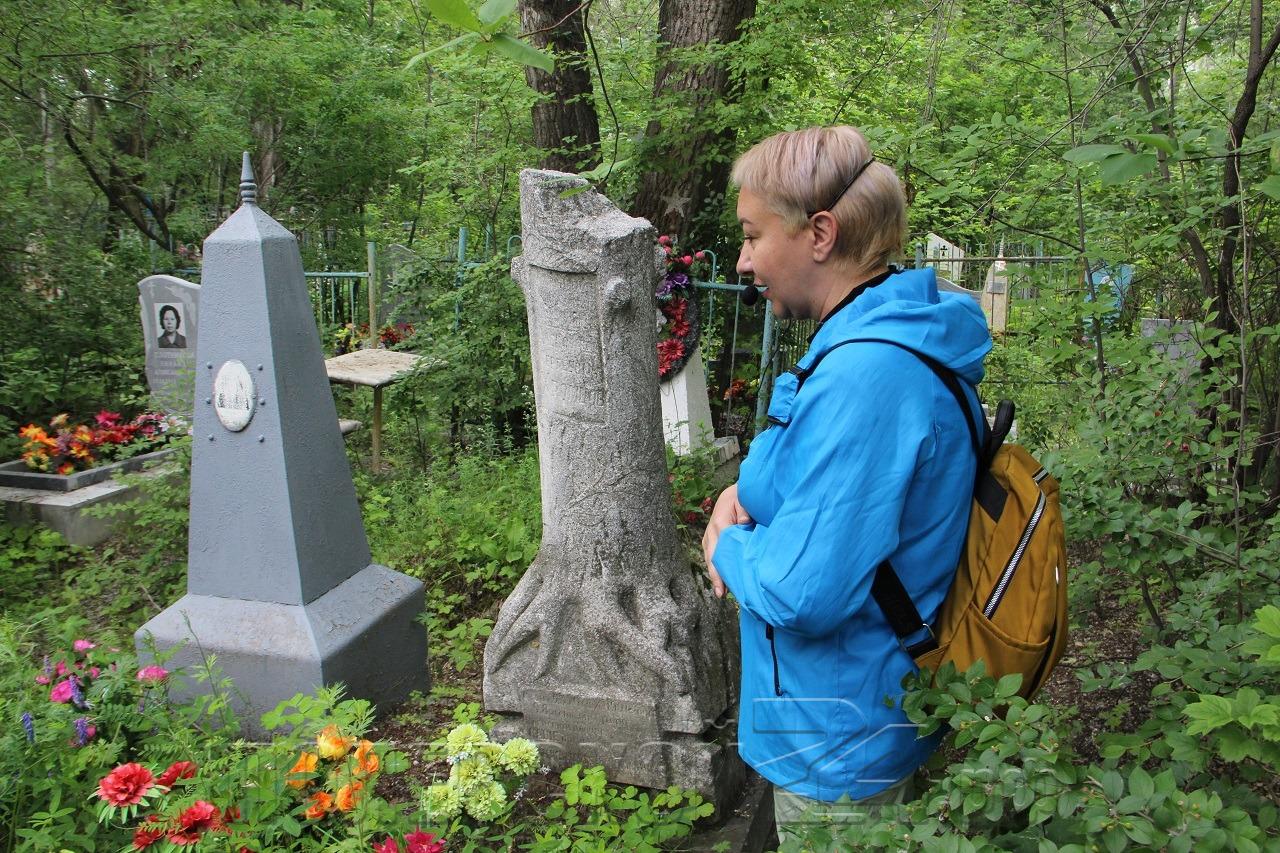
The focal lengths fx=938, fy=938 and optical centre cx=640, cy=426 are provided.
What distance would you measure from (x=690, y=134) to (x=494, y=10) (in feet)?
19.3

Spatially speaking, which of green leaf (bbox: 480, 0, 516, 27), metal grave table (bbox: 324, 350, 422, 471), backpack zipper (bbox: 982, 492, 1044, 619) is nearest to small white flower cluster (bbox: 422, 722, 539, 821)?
backpack zipper (bbox: 982, 492, 1044, 619)

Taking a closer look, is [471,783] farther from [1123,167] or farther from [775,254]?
[1123,167]

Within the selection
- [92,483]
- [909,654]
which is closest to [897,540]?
[909,654]

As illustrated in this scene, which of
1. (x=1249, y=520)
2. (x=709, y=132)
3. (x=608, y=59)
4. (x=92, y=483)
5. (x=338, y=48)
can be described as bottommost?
(x=92, y=483)

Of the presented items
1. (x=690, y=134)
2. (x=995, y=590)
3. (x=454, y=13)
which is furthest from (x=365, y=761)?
(x=690, y=134)

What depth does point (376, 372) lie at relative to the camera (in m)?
7.01

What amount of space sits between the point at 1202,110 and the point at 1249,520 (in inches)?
58.9

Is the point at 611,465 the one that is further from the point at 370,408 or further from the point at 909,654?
the point at 370,408

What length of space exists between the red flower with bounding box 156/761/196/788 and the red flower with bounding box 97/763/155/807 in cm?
6

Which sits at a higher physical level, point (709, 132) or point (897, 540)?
point (709, 132)

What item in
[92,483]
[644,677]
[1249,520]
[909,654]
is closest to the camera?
[909,654]

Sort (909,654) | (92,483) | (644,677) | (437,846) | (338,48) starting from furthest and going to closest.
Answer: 1. (338,48)
2. (92,483)
3. (644,677)
4. (437,846)
5. (909,654)

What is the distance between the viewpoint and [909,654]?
157 centimetres

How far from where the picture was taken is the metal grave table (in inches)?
270
